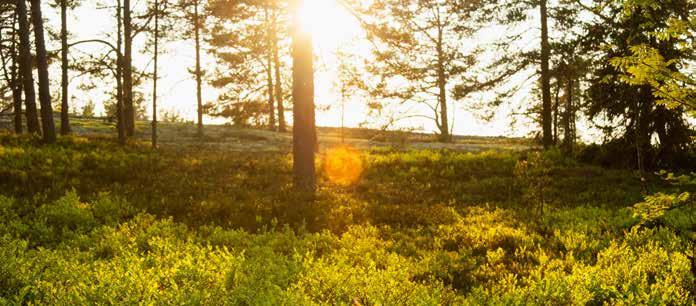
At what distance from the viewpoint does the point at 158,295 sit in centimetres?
589

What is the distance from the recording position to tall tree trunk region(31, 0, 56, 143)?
19.6m

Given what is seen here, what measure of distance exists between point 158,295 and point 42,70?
56.6ft

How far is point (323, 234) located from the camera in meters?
9.89

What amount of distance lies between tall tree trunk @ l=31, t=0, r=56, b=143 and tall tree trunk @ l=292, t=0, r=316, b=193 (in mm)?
10479

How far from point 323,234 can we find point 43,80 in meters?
15.5

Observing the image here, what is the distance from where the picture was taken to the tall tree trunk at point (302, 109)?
14.5 m

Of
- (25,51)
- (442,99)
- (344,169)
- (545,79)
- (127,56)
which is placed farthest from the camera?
(442,99)

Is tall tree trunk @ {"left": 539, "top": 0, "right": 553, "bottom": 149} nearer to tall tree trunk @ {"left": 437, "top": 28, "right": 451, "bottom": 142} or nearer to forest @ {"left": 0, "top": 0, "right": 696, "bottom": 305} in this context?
forest @ {"left": 0, "top": 0, "right": 696, "bottom": 305}

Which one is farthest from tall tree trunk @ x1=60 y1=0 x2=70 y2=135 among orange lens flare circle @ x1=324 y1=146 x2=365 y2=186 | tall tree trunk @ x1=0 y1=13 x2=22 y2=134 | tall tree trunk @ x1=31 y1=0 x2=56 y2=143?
orange lens flare circle @ x1=324 y1=146 x2=365 y2=186

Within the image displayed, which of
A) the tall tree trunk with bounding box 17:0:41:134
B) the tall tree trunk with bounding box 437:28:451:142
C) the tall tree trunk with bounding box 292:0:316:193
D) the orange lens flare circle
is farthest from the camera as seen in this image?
the tall tree trunk with bounding box 437:28:451:142

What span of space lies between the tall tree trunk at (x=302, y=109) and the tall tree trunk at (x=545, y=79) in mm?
13672

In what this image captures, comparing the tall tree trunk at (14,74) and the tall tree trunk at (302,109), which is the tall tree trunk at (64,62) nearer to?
the tall tree trunk at (14,74)

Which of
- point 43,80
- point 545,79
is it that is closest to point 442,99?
point 545,79

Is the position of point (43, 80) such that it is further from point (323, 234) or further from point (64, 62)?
point (323, 234)
